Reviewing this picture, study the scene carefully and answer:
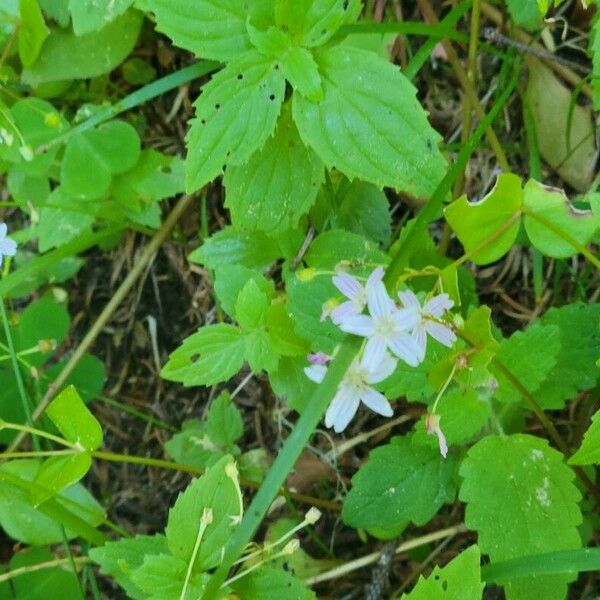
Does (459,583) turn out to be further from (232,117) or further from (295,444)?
(232,117)

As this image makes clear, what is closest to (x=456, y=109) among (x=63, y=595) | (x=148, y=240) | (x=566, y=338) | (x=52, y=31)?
(x=566, y=338)

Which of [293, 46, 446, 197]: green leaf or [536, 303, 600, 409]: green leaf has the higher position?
[293, 46, 446, 197]: green leaf

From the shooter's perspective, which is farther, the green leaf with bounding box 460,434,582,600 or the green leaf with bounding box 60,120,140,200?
the green leaf with bounding box 60,120,140,200

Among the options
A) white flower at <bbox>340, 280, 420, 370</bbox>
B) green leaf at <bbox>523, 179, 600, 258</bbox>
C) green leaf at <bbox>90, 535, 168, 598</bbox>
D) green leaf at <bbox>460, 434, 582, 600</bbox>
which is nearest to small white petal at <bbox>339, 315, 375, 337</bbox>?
white flower at <bbox>340, 280, 420, 370</bbox>

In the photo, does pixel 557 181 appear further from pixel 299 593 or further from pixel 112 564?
pixel 112 564

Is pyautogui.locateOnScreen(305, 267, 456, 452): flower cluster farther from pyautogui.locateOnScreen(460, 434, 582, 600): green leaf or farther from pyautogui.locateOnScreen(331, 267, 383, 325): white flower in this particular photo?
pyautogui.locateOnScreen(460, 434, 582, 600): green leaf

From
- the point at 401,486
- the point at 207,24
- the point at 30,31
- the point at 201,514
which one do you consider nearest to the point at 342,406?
the point at 201,514

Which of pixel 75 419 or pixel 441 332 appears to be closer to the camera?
pixel 441 332
